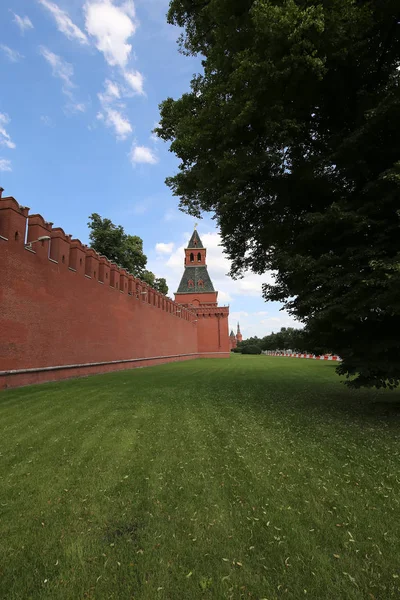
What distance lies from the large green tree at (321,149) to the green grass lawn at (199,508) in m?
2.32

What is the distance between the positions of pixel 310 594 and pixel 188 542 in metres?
1.01

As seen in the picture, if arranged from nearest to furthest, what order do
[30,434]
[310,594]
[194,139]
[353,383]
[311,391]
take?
1. [310,594]
2. [30,434]
3. [353,383]
4. [194,139]
5. [311,391]

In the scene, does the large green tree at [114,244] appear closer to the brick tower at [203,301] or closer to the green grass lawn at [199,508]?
the brick tower at [203,301]

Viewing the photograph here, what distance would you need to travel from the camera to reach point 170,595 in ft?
7.20

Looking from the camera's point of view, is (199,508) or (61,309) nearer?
(199,508)

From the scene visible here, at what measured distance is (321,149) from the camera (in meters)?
7.93

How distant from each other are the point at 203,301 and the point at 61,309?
42975 mm

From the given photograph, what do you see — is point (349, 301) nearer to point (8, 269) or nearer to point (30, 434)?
point (30, 434)

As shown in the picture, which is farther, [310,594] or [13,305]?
[13,305]

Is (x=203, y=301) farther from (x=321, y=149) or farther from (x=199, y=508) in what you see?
(x=199, y=508)

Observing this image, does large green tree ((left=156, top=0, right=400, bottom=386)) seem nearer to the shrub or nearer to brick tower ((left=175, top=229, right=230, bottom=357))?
brick tower ((left=175, top=229, right=230, bottom=357))

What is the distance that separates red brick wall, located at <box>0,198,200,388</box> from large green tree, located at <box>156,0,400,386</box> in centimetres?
736

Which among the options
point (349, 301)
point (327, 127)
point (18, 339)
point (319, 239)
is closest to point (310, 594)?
point (349, 301)

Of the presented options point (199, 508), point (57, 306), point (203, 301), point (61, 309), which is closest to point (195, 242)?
point (203, 301)
